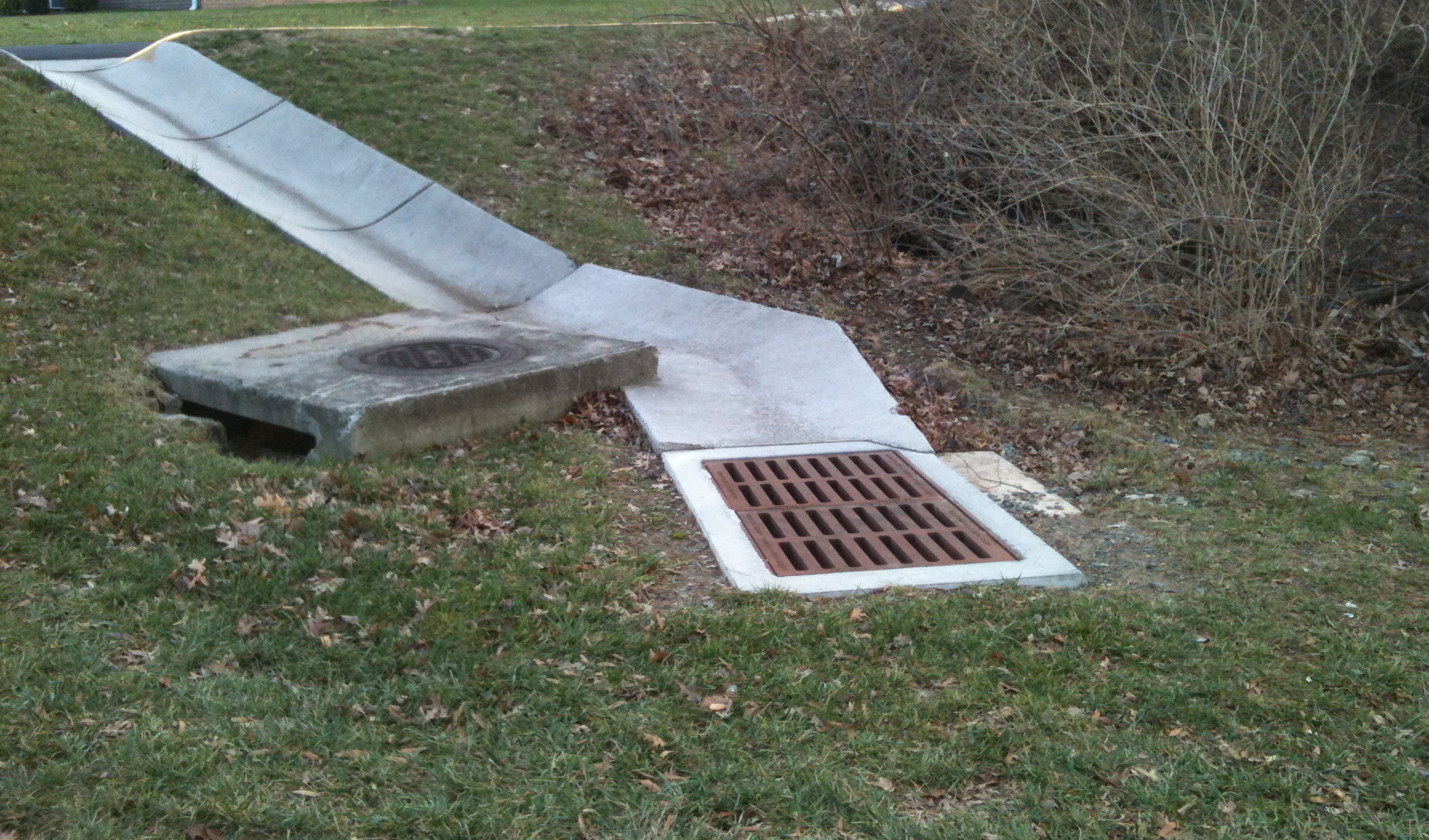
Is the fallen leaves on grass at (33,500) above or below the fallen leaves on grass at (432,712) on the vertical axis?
Answer: below

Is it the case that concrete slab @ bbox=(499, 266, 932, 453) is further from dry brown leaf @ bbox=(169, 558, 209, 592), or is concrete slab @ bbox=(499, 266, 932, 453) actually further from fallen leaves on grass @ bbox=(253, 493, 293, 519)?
dry brown leaf @ bbox=(169, 558, 209, 592)

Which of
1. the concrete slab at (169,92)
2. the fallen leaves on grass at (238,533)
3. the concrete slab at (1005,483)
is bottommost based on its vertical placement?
the concrete slab at (1005,483)

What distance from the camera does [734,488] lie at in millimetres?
5727

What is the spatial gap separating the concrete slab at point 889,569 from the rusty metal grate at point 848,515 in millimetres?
54

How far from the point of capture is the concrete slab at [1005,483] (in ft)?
18.8

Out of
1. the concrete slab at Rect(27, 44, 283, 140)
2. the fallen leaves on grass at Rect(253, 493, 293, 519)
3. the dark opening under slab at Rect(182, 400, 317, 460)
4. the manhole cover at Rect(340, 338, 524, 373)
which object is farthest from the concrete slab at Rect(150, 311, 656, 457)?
the concrete slab at Rect(27, 44, 283, 140)

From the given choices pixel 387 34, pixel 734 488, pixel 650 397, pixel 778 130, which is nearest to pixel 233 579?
pixel 734 488

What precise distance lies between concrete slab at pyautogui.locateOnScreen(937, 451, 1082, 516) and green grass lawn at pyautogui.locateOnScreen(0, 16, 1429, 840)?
29 cm

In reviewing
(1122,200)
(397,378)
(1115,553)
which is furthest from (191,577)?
(1122,200)

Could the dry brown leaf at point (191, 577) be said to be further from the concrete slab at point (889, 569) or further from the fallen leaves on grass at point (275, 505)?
the concrete slab at point (889, 569)

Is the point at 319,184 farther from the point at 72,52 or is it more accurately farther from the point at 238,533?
the point at 238,533

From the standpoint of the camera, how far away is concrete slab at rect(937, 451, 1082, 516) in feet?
18.8

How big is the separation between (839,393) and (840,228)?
3067 millimetres

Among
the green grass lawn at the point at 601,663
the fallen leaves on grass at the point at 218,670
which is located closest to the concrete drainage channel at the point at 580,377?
the green grass lawn at the point at 601,663
